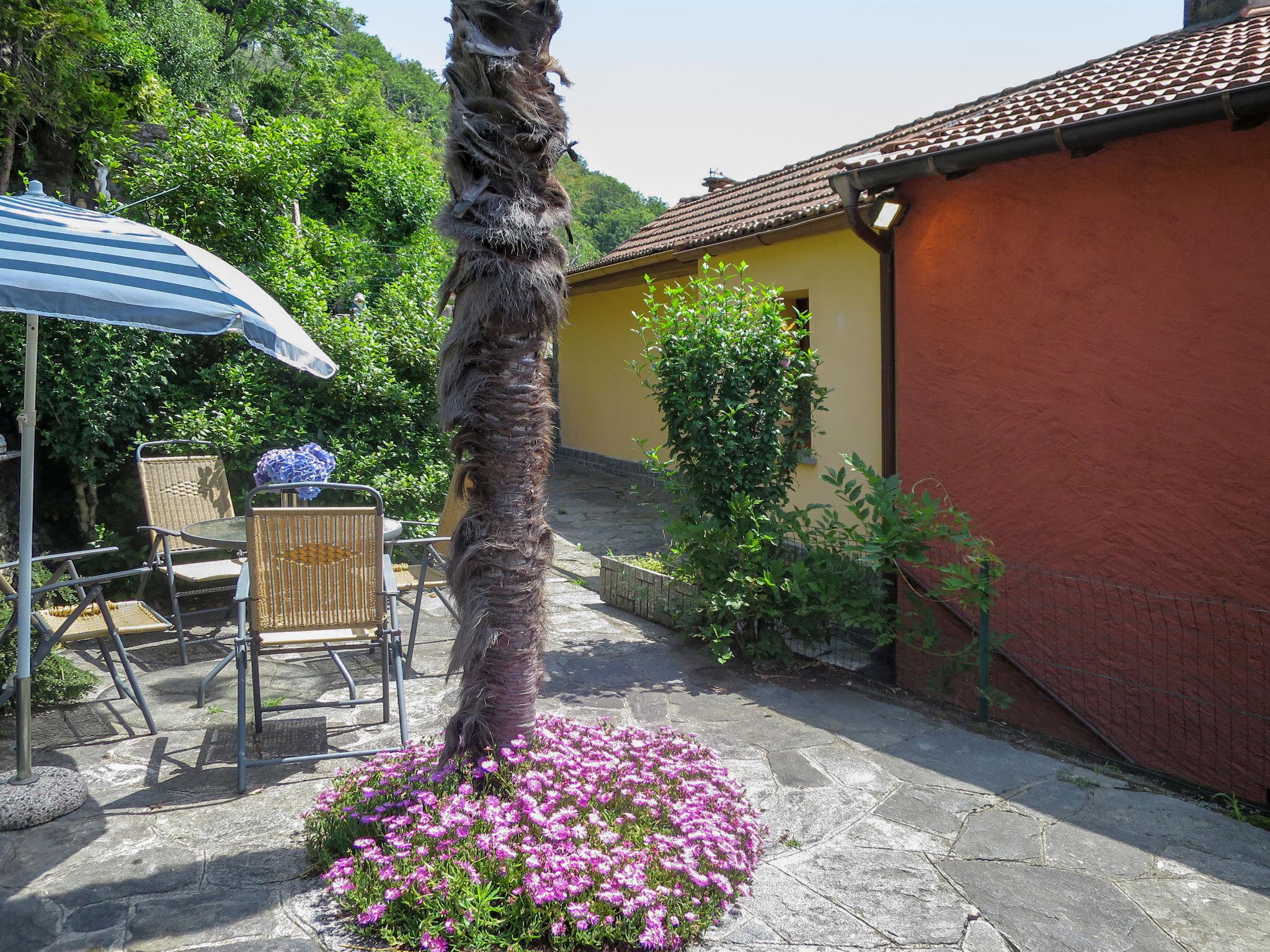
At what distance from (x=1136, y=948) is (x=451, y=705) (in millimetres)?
2967

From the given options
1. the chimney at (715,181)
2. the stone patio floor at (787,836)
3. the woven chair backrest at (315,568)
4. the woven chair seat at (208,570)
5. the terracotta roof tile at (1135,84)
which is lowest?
the stone patio floor at (787,836)

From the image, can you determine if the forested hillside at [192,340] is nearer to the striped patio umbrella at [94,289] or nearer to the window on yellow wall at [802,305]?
the striped patio umbrella at [94,289]

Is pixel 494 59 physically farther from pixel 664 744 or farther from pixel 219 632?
pixel 219 632

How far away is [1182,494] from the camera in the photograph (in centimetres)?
495

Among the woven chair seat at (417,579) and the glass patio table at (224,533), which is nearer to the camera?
the glass patio table at (224,533)

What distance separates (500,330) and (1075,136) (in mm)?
3876

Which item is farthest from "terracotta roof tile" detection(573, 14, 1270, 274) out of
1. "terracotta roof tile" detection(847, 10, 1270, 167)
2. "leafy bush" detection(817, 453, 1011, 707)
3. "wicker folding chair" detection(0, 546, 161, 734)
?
"wicker folding chair" detection(0, 546, 161, 734)

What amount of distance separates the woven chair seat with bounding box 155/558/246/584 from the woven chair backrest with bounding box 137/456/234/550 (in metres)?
0.17

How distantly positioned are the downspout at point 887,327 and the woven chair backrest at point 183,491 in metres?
4.62

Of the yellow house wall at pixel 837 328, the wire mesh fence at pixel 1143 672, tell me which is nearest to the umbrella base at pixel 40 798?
the wire mesh fence at pixel 1143 672

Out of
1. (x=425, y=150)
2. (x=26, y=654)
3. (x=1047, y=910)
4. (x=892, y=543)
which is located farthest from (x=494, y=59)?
(x=425, y=150)

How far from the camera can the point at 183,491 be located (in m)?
5.61

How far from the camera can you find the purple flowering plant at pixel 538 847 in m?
2.43

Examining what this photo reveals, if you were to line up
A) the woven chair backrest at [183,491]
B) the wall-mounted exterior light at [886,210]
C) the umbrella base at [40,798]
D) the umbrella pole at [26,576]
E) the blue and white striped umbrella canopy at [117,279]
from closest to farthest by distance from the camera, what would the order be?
the blue and white striped umbrella canopy at [117,279]
the umbrella base at [40,798]
the umbrella pole at [26,576]
the woven chair backrest at [183,491]
the wall-mounted exterior light at [886,210]
